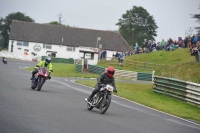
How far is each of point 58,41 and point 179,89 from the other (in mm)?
76414

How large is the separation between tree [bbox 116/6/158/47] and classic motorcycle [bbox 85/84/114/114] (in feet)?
326

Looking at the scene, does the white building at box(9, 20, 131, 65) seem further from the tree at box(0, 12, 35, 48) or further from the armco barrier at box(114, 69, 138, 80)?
the armco barrier at box(114, 69, 138, 80)

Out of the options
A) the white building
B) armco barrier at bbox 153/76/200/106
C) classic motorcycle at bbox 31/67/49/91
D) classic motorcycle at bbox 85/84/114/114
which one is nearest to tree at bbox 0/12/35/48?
the white building

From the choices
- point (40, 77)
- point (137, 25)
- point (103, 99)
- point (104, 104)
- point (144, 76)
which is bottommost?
point (144, 76)

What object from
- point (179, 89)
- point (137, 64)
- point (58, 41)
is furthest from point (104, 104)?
point (58, 41)

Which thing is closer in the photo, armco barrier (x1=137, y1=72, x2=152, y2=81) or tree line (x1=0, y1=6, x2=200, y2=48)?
armco barrier (x1=137, y1=72, x2=152, y2=81)

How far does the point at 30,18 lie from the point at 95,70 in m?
94.8

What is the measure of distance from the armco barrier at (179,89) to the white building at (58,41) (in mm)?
69894

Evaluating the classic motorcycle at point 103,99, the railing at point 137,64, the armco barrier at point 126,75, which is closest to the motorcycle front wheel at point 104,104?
the classic motorcycle at point 103,99

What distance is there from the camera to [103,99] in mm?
16109

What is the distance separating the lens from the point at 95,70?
2012 inches

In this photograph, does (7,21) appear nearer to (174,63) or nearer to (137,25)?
(137,25)

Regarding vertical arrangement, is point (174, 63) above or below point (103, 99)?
above

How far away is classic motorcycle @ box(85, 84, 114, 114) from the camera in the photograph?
15.8m
